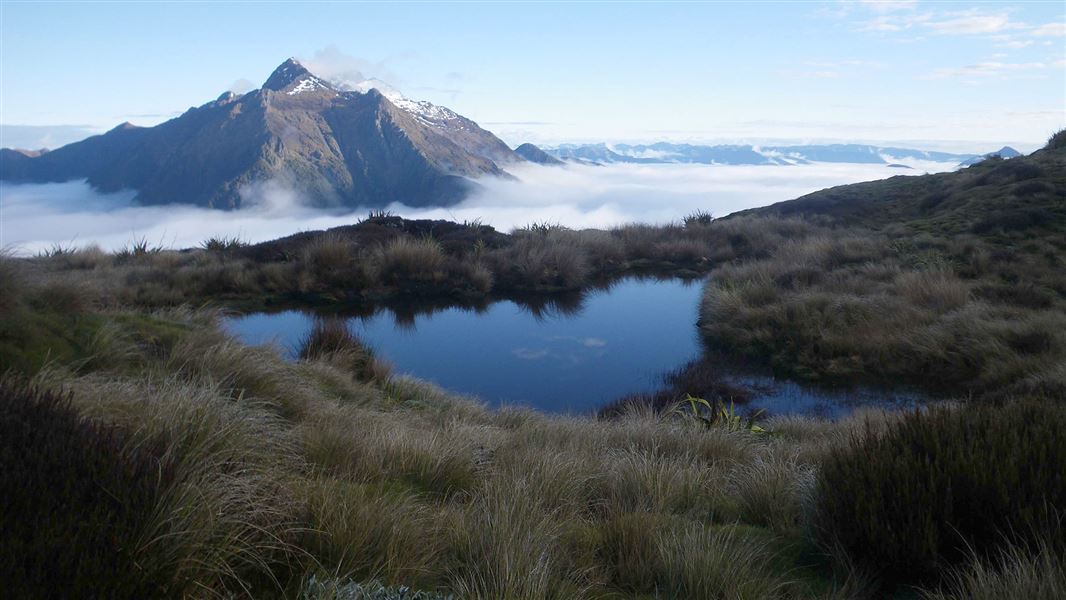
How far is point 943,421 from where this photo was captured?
3223mm

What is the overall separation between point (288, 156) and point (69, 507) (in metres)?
113

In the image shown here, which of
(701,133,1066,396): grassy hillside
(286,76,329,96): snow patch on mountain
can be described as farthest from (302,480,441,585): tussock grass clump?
(286,76,329,96): snow patch on mountain

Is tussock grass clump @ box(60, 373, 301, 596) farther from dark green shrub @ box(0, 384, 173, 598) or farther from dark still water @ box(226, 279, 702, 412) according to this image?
dark still water @ box(226, 279, 702, 412)

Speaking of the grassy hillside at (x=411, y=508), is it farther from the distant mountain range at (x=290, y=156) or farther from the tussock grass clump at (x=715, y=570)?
the distant mountain range at (x=290, y=156)

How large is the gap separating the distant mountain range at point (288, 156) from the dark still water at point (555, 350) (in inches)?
2704

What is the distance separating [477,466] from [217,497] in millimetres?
1758

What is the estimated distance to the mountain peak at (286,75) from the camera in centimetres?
15225

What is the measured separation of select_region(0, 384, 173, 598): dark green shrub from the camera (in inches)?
64.9

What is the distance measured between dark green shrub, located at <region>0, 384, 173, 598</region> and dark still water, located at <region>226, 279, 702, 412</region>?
514cm

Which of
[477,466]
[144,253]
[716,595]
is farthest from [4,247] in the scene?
[144,253]

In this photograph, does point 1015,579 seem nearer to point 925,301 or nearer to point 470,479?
point 470,479

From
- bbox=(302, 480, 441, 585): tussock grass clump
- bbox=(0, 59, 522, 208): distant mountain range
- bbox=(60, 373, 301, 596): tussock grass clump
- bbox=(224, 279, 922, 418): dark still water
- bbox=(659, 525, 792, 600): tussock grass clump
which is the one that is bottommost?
bbox=(224, 279, 922, 418): dark still water

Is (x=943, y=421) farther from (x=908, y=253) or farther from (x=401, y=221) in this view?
(x=401, y=221)

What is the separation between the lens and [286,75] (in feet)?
516
